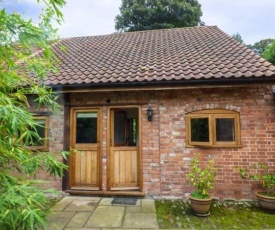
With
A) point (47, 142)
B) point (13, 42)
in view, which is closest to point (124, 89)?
point (47, 142)

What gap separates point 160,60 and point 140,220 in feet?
14.9

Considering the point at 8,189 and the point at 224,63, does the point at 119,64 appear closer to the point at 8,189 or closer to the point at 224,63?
the point at 224,63

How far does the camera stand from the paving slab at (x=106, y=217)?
3755 mm

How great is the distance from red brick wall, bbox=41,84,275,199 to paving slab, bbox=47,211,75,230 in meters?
1.35

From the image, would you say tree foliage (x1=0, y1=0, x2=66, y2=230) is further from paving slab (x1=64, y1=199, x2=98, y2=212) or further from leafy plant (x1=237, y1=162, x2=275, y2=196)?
leafy plant (x1=237, y1=162, x2=275, y2=196)

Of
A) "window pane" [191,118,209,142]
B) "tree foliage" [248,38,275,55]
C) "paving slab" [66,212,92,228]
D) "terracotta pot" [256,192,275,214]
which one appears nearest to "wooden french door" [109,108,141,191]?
"paving slab" [66,212,92,228]

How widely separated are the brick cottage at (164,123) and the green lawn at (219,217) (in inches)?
17.3

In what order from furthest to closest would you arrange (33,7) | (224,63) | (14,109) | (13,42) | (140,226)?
(224,63) < (140,226) < (33,7) < (13,42) < (14,109)

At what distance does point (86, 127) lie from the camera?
571cm

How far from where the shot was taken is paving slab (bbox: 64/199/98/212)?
4508 mm

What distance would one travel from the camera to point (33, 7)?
2678 millimetres

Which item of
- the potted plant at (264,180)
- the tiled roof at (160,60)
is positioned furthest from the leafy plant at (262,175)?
the tiled roof at (160,60)

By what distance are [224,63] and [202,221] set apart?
4042mm

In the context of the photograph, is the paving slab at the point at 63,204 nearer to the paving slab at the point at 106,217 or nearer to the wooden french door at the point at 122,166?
the paving slab at the point at 106,217
